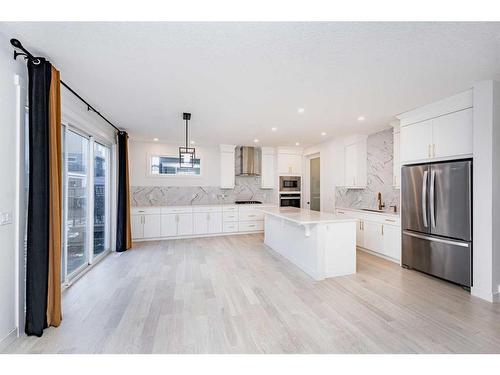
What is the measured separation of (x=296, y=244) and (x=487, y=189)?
2479mm

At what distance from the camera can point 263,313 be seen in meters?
2.34

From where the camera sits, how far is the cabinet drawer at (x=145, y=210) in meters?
5.39

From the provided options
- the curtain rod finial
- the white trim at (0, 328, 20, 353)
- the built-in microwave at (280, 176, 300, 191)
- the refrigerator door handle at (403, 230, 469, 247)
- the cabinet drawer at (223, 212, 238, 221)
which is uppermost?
the curtain rod finial

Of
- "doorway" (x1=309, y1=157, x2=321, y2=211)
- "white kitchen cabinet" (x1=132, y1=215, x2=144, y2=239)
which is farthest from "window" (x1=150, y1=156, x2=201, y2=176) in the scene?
"doorway" (x1=309, y1=157, x2=321, y2=211)

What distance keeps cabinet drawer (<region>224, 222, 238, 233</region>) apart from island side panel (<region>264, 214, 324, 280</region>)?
1411mm

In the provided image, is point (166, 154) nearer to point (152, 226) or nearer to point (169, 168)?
point (169, 168)

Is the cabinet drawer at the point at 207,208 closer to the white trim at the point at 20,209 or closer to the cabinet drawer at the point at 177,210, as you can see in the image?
the cabinet drawer at the point at 177,210

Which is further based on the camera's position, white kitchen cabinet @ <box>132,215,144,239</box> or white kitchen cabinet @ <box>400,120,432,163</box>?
white kitchen cabinet @ <box>132,215,144,239</box>

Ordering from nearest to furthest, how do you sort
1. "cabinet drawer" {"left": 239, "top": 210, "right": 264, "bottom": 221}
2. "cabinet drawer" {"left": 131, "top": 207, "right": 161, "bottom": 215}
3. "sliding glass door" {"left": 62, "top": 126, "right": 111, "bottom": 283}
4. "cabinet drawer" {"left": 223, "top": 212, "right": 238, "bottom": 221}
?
1. "sliding glass door" {"left": 62, "top": 126, "right": 111, "bottom": 283}
2. "cabinet drawer" {"left": 131, "top": 207, "right": 161, "bottom": 215}
3. "cabinet drawer" {"left": 223, "top": 212, "right": 238, "bottom": 221}
4. "cabinet drawer" {"left": 239, "top": 210, "right": 264, "bottom": 221}

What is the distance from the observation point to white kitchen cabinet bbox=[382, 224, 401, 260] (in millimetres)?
3833

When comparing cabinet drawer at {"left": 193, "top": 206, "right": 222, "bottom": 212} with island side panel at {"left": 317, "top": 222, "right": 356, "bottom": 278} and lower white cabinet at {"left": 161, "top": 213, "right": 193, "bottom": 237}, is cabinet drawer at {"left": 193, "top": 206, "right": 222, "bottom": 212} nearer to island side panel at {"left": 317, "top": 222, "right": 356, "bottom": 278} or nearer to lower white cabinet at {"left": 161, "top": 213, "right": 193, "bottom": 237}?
lower white cabinet at {"left": 161, "top": 213, "right": 193, "bottom": 237}

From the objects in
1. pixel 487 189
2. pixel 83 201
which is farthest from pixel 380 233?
pixel 83 201
